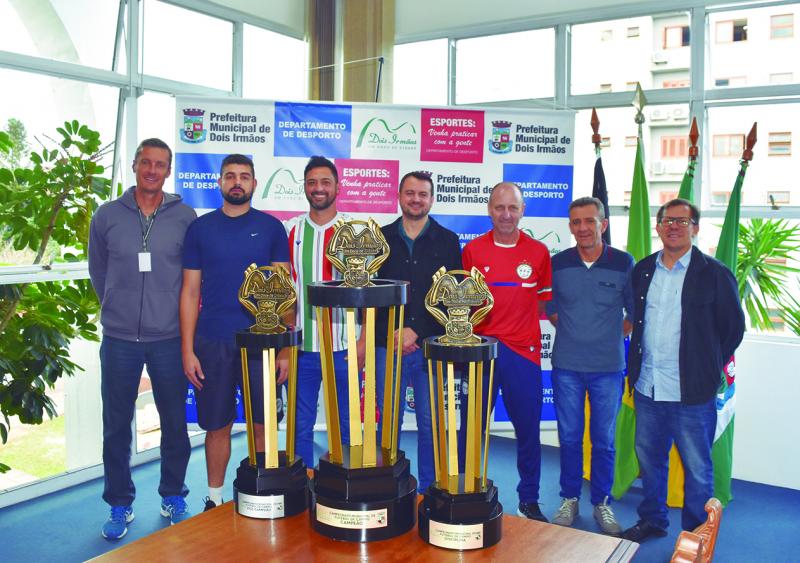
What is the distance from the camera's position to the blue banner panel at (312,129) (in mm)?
4285

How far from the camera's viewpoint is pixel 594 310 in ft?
10.9

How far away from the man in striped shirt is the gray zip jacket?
1.79 feet

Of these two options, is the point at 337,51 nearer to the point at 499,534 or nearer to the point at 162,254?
the point at 162,254

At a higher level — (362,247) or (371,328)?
(362,247)

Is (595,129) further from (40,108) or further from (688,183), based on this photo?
(40,108)

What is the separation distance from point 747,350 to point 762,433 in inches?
19.1

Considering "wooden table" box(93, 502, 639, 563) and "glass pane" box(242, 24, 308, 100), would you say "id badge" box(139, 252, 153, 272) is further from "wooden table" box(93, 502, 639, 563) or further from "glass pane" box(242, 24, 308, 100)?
"glass pane" box(242, 24, 308, 100)

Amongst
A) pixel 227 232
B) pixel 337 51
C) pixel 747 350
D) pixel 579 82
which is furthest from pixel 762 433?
pixel 337 51

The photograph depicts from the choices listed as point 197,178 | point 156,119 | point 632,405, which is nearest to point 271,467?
point 632,405

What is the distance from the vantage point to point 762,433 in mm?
4160

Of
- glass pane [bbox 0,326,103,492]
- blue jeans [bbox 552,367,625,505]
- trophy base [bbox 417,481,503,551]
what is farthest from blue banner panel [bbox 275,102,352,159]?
trophy base [bbox 417,481,503,551]

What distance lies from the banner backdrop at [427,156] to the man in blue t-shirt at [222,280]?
122 centimetres

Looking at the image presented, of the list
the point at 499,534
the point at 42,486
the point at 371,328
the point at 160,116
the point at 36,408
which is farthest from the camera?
the point at 160,116

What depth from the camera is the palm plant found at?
169 inches
